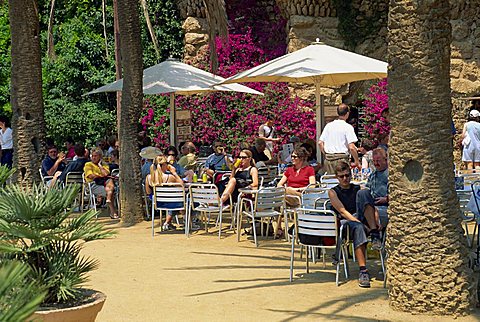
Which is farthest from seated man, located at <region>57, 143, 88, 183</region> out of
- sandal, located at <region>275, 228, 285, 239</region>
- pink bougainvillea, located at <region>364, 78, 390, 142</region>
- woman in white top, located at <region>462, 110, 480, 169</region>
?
pink bougainvillea, located at <region>364, 78, 390, 142</region>

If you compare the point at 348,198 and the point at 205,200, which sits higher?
the point at 348,198

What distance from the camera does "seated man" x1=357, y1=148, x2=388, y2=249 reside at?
25.3 ft

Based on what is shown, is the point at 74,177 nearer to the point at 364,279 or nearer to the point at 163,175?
the point at 163,175

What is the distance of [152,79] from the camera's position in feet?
46.5

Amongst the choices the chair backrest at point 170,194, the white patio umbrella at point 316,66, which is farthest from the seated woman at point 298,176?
the white patio umbrella at point 316,66

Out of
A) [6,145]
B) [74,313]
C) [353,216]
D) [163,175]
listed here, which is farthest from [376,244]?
[6,145]

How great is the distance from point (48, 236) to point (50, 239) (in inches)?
1.0

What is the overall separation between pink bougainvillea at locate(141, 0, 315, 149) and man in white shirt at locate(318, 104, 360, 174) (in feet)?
28.1

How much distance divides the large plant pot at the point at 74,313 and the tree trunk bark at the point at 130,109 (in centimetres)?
693

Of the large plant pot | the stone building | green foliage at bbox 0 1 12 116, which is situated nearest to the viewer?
the large plant pot

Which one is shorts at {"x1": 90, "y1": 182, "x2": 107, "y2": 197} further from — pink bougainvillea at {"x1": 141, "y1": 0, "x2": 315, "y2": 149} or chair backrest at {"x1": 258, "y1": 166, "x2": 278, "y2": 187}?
pink bougainvillea at {"x1": 141, "y1": 0, "x2": 315, "y2": 149}

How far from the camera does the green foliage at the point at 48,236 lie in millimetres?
5055

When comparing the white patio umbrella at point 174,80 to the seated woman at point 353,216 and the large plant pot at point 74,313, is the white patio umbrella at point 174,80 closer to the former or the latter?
the seated woman at point 353,216

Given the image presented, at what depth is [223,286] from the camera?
7566 millimetres
